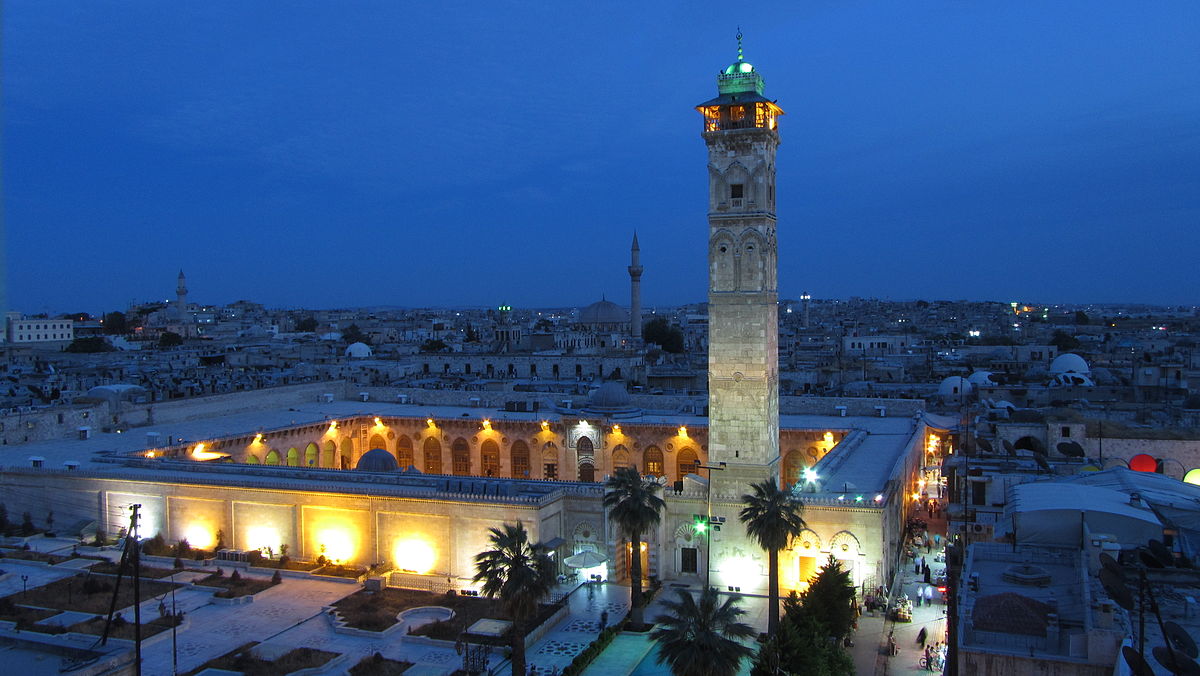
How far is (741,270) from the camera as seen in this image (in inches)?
Result: 1164

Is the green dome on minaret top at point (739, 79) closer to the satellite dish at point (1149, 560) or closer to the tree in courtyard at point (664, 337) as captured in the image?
the satellite dish at point (1149, 560)

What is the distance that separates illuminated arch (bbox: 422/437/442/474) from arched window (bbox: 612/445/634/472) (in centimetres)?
1039

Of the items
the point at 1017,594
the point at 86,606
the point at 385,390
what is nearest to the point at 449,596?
the point at 86,606

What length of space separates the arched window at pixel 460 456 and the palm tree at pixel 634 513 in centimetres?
2325

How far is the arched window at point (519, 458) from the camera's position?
46969mm

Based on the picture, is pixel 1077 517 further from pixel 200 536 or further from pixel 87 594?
pixel 200 536

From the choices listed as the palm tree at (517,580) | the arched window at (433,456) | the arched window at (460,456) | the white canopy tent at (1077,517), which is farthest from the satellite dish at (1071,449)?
the arched window at (433,456)

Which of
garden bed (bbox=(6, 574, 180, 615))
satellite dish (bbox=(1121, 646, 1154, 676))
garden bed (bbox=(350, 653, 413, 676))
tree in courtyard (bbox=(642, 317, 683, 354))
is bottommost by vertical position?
garden bed (bbox=(350, 653, 413, 676))

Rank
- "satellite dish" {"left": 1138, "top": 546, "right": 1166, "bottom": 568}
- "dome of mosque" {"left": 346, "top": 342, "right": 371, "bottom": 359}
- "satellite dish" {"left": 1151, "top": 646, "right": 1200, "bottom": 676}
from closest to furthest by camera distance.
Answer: "satellite dish" {"left": 1151, "top": 646, "right": 1200, "bottom": 676} → "satellite dish" {"left": 1138, "top": 546, "right": 1166, "bottom": 568} → "dome of mosque" {"left": 346, "top": 342, "right": 371, "bottom": 359}

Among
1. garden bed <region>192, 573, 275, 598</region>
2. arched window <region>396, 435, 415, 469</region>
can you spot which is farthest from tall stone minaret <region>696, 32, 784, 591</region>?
arched window <region>396, 435, 415, 469</region>

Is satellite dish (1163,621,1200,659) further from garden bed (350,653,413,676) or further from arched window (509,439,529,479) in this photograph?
arched window (509,439,529,479)

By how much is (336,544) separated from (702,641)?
1777cm

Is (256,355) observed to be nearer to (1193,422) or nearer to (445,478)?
(445,478)

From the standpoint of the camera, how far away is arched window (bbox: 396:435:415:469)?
163 feet
